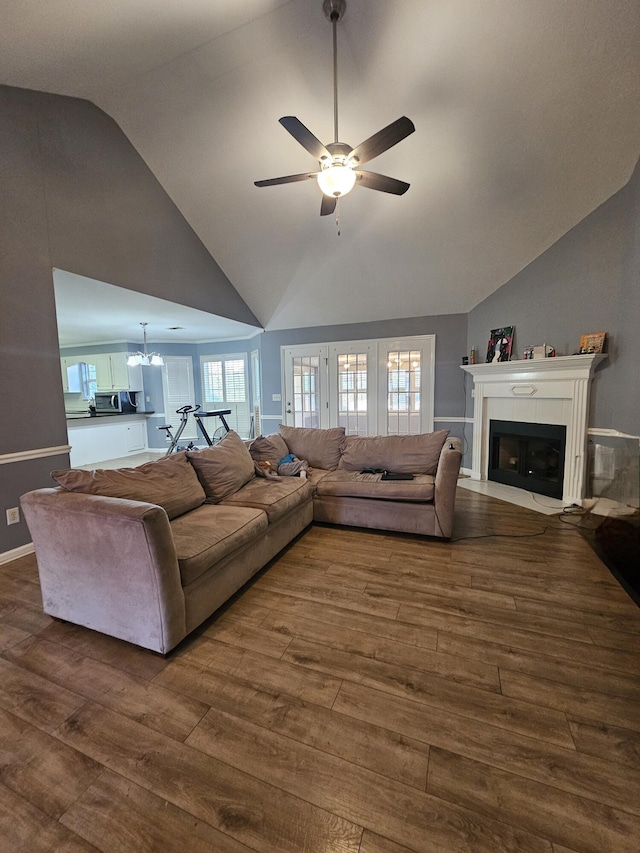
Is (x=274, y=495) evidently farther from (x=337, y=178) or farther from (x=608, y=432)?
(x=608, y=432)

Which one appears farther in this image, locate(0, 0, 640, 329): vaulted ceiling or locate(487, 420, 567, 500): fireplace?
locate(487, 420, 567, 500): fireplace

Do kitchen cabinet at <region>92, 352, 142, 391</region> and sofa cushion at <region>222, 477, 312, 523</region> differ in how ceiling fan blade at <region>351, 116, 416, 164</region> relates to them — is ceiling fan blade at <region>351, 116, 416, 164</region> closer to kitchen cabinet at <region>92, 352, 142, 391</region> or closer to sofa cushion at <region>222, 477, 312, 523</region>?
sofa cushion at <region>222, 477, 312, 523</region>

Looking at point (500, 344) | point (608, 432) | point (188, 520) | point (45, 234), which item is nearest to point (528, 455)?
point (608, 432)

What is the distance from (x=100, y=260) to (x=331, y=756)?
418cm

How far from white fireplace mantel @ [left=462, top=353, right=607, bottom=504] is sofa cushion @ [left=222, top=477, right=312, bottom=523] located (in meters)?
2.85

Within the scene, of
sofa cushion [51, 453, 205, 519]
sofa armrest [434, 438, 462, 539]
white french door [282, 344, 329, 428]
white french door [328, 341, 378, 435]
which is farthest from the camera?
white french door [282, 344, 329, 428]

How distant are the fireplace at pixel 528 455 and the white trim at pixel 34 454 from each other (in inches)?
194

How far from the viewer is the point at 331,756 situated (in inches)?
49.0

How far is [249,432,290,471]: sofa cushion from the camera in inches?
142

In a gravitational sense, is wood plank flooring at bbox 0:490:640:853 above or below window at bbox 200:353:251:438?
below

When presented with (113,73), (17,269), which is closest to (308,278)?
(113,73)

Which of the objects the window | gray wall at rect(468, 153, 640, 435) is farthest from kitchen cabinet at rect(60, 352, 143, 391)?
gray wall at rect(468, 153, 640, 435)

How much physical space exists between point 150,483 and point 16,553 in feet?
5.39

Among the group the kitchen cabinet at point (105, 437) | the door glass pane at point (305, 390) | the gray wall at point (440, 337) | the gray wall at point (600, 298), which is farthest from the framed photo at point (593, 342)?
the kitchen cabinet at point (105, 437)
